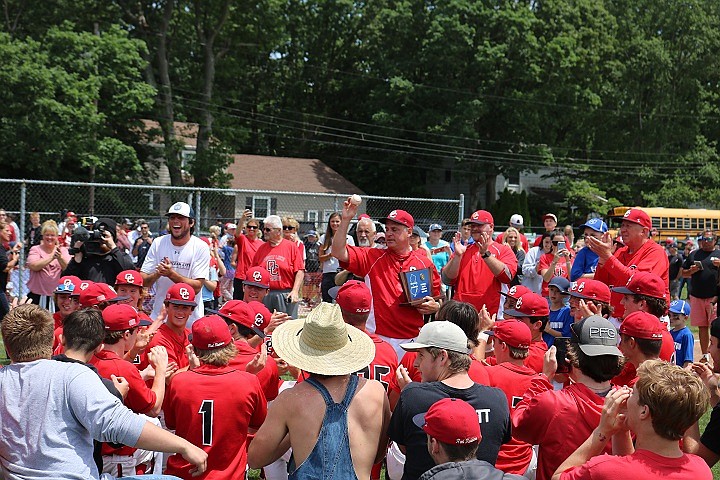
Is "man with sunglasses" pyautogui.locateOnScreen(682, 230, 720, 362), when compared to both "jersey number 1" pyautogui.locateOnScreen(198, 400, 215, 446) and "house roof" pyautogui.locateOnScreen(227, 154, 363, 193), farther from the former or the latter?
"house roof" pyautogui.locateOnScreen(227, 154, 363, 193)

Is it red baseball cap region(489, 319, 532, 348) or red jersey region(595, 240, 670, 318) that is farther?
red jersey region(595, 240, 670, 318)

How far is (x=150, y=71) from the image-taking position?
36188 millimetres

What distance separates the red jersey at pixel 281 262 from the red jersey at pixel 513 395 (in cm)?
588

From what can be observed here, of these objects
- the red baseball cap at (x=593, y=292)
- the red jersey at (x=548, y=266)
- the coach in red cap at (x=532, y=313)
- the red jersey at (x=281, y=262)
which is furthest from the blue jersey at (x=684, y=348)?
the red jersey at (x=281, y=262)

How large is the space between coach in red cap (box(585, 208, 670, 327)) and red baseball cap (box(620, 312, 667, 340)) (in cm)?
212

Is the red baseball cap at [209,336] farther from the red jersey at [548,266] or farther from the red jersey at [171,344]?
the red jersey at [548,266]

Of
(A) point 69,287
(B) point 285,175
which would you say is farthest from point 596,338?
(B) point 285,175

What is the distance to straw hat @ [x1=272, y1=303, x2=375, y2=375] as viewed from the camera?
3.77 m

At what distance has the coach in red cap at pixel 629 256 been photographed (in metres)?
6.62

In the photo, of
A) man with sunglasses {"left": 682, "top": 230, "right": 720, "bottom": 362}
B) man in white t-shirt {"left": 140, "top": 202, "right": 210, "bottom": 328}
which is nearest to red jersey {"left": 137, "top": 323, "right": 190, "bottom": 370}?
man in white t-shirt {"left": 140, "top": 202, "right": 210, "bottom": 328}

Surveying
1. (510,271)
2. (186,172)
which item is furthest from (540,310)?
(186,172)

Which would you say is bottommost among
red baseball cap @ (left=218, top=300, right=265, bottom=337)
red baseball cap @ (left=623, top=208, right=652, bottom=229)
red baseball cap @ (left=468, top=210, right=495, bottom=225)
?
red baseball cap @ (left=218, top=300, right=265, bottom=337)

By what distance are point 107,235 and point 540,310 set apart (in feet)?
16.8

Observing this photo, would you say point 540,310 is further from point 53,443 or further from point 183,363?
point 53,443
